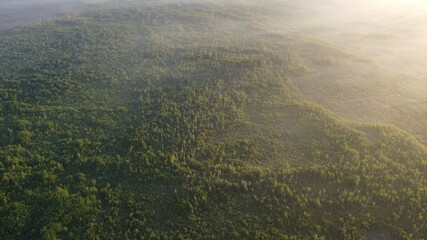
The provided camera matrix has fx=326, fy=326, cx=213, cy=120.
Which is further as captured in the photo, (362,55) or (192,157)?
(362,55)

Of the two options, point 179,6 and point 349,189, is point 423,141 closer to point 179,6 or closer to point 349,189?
point 349,189

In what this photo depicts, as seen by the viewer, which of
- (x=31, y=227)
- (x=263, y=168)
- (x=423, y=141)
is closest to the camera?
(x=31, y=227)

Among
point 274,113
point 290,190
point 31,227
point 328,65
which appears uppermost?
point 328,65

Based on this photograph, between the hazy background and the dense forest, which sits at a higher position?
the hazy background

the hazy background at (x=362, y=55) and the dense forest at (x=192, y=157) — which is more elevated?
the hazy background at (x=362, y=55)

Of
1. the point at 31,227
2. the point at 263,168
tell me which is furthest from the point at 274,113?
the point at 31,227

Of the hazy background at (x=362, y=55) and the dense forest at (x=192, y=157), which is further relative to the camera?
the hazy background at (x=362, y=55)

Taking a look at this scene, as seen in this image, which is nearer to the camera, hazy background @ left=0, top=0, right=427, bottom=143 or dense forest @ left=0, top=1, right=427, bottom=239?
dense forest @ left=0, top=1, right=427, bottom=239

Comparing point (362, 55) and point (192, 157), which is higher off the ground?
point (362, 55)
